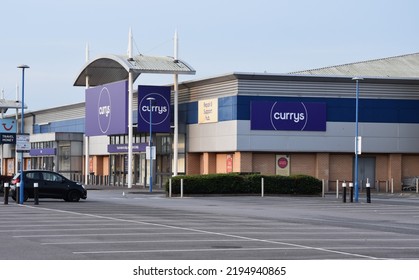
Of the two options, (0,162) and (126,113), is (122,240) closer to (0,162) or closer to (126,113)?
(126,113)

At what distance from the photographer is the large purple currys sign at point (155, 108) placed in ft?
221

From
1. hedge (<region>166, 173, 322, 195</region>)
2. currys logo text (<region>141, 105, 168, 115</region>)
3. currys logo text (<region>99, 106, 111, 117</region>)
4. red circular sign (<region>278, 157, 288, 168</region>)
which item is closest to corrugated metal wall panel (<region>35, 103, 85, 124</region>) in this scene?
currys logo text (<region>99, 106, 111, 117</region>)

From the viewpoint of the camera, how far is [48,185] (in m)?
43.2

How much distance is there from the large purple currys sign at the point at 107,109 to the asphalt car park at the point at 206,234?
109ft

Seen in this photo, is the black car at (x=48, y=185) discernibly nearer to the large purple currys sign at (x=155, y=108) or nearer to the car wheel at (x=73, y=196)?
the car wheel at (x=73, y=196)

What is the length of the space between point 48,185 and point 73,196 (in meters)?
1.42

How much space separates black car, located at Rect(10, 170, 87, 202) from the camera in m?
42.8

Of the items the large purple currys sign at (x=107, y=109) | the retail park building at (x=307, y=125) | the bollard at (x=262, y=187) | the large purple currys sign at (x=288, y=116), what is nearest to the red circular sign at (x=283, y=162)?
the retail park building at (x=307, y=125)

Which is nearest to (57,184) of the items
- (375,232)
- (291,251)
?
(375,232)

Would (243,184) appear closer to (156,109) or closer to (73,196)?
(73,196)

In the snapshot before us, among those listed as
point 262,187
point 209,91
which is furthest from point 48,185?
point 209,91

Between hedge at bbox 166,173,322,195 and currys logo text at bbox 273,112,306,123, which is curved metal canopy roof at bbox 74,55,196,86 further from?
hedge at bbox 166,173,322,195

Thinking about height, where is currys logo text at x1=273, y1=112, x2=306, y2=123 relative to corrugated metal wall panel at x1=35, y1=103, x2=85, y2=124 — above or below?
below
